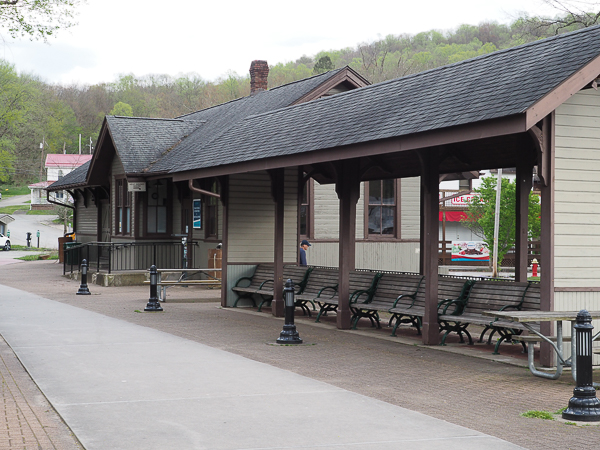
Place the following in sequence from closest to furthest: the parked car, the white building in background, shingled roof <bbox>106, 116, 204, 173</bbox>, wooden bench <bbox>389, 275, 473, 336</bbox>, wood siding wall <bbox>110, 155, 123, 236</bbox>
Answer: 1. wooden bench <bbox>389, 275, 473, 336</bbox>
2. shingled roof <bbox>106, 116, 204, 173</bbox>
3. wood siding wall <bbox>110, 155, 123, 236</bbox>
4. the parked car
5. the white building in background

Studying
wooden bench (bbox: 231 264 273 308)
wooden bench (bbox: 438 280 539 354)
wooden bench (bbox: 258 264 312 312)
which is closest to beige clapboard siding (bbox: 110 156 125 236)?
wooden bench (bbox: 231 264 273 308)

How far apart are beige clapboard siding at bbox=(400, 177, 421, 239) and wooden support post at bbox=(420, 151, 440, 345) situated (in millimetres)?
14648

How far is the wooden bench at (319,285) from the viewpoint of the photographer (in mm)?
15453

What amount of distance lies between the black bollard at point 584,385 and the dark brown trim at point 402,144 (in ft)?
9.10

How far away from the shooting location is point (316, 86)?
24.5 meters

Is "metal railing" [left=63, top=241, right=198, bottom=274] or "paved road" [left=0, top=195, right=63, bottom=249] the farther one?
"paved road" [left=0, top=195, right=63, bottom=249]

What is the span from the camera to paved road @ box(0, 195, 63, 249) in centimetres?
6812

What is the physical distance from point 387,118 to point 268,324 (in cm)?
498

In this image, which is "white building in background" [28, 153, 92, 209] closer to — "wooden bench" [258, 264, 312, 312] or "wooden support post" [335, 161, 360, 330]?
"wooden bench" [258, 264, 312, 312]

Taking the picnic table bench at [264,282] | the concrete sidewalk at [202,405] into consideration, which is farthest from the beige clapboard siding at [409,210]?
the concrete sidewalk at [202,405]

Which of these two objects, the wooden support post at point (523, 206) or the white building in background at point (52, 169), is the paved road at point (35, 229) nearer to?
the white building in background at point (52, 169)

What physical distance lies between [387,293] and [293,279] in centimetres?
335

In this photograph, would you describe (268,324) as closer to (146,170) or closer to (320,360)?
(320,360)

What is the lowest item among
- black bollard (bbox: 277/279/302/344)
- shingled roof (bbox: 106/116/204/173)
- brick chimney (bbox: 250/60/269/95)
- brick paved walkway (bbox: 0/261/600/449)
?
Result: brick paved walkway (bbox: 0/261/600/449)
